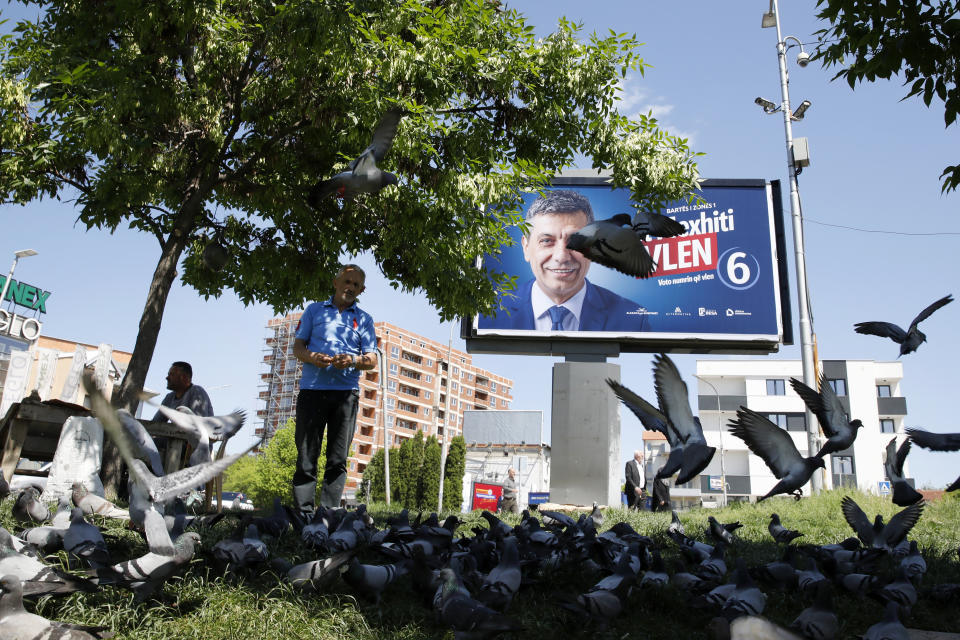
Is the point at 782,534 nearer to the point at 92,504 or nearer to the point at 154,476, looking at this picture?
the point at 154,476

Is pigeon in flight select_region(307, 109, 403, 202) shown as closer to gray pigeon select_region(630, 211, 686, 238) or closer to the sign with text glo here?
gray pigeon select_region(630, 211, 686, 238)

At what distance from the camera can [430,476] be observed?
1908 inches

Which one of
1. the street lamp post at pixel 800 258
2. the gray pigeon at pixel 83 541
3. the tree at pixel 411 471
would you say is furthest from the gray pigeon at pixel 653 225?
the tree at pixel 411 471

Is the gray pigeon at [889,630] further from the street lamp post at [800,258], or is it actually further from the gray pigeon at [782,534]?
the street lamp post at [800,258]

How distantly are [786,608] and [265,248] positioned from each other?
7502 millimetres

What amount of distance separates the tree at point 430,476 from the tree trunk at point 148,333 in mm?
40867

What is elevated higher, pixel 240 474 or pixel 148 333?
pixel 148 333

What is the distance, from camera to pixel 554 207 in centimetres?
1717

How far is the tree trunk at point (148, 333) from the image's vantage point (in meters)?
6.86

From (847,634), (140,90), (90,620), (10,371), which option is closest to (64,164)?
(140,90)

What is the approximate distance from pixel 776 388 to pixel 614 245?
5466 cm

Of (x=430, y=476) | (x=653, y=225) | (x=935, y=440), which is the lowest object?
(x=430, y=476)

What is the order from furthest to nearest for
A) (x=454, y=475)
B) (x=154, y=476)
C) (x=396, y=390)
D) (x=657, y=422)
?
(x=396, y=390)
(x=454, y=475)
(x=657, y=422)
(x=154, y=476)

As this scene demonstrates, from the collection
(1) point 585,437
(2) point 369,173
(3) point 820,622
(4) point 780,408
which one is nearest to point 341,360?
(2) point 369,173
